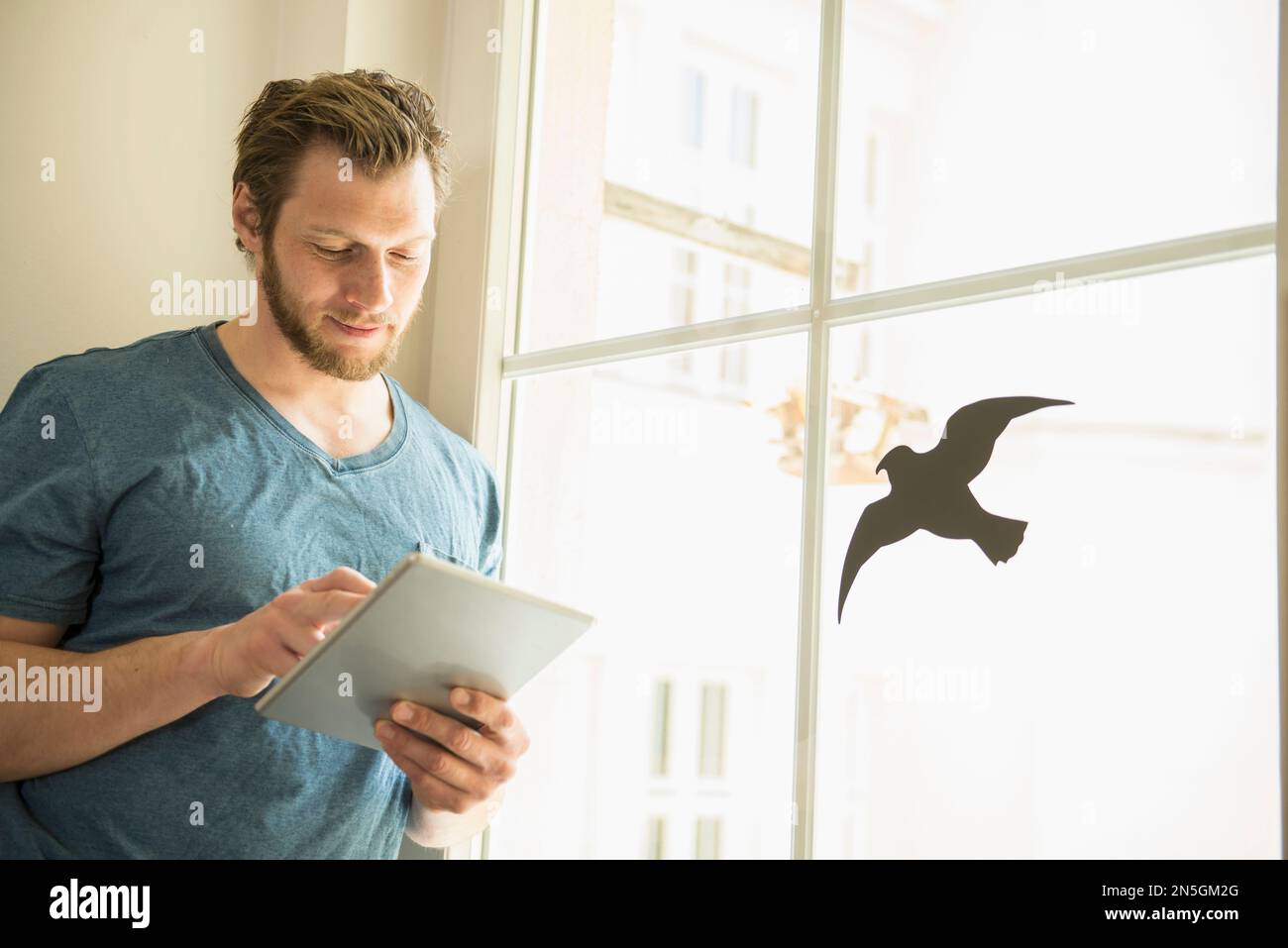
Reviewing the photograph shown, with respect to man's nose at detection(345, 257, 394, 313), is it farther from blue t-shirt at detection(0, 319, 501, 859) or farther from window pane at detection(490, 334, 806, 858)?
window pane at detection(490, 334, 806, 858)

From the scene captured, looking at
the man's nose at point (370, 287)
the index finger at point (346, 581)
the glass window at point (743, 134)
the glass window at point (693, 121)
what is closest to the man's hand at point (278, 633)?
the index finger at point (346, 581)

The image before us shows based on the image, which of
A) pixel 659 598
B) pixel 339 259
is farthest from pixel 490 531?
pixel 659 598

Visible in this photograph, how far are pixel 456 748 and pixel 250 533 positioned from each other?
37cm

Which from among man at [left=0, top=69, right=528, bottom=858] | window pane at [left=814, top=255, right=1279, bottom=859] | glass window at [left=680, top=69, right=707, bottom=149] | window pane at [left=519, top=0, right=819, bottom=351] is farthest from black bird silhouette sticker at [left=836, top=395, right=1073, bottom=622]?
glass window at [left=680, top=69, right=707, bottom=149]

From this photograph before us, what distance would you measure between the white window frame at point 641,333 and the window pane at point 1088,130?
25 millimetres

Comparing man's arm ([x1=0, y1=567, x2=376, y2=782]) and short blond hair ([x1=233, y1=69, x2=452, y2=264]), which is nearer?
man's arm ([x1=0, y1=567, x2=376, y2=782])

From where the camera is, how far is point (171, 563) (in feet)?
4.19

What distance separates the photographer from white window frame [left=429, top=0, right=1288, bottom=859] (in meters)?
1.10

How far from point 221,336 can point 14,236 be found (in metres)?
0.37

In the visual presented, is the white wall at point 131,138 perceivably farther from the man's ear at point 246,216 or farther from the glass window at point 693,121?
the glass window at point 693,121

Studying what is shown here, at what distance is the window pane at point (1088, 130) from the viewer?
111 cm

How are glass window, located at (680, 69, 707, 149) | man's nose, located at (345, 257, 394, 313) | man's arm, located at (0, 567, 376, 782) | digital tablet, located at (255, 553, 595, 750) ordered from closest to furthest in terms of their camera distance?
1. digital tablet, located at (255, 553, 595, 750)
2. man's arm, located at (0, 567, 376, 782)
3. man's nose, located at (345, 257, 394, 313)
4. glass window, located at (680, 69, 707, 149)
